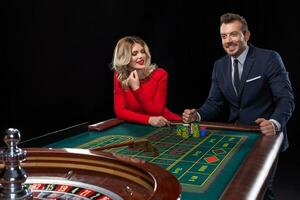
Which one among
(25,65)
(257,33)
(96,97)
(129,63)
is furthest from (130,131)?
(257,33)

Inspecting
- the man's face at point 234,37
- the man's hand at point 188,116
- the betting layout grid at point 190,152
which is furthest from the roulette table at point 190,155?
the man's face at point 234,37

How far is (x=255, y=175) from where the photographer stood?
4.92ft

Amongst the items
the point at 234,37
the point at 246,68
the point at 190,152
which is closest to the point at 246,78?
the point at 246,68

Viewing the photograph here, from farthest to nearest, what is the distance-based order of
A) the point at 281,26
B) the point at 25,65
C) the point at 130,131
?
1. the point at 281,26
2. the point at 25,65
3. the point at 130,131

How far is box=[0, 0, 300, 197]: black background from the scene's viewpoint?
4.00 m

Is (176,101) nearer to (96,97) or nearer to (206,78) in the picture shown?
(206,78)

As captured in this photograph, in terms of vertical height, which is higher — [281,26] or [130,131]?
[281,26]

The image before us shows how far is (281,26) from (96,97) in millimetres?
2354

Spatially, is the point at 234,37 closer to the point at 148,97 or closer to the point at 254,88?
the point at 254,88

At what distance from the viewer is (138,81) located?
3.17m

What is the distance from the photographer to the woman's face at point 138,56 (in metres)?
3.17

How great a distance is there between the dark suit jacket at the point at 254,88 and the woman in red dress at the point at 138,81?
34cm

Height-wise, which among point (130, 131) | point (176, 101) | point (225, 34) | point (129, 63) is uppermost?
point (225, 34)

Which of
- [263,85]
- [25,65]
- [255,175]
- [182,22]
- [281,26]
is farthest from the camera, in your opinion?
[182,22]
